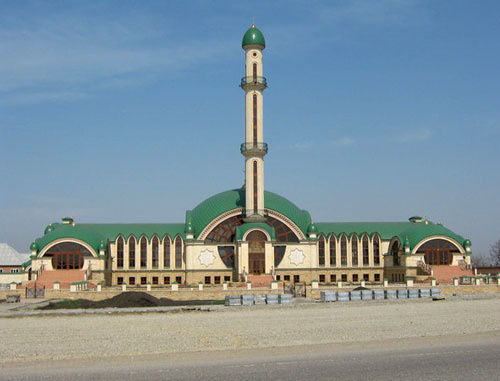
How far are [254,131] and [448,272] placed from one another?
27111mm

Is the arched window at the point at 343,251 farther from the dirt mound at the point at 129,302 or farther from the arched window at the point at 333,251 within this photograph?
the dirt mound at the point at 129,302

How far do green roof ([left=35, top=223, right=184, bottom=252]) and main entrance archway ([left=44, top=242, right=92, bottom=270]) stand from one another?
909 millimetres

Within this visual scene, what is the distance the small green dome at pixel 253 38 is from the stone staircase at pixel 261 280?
85.0 feet

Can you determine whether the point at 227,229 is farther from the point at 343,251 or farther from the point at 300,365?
the point at 300,365

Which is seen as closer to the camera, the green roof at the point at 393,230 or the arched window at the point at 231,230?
the arched window at the point at 231,230

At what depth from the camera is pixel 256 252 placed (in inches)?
2771

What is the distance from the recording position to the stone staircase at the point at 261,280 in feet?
211

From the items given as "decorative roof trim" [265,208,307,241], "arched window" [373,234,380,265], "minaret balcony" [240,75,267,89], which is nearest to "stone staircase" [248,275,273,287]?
"decorative roof trim" [265,208,307,241]

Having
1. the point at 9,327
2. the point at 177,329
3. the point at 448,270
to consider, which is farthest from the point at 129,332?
the point at 448,270

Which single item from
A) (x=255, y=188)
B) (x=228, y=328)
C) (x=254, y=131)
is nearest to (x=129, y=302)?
(x=228, y=328)

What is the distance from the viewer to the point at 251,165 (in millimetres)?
70625

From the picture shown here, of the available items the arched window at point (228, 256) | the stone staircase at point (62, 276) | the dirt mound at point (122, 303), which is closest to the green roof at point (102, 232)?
the stone staircase at point (62, 276)

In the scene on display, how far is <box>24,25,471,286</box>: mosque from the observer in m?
70.3

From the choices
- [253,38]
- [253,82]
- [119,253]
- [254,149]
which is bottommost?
[119,253]
